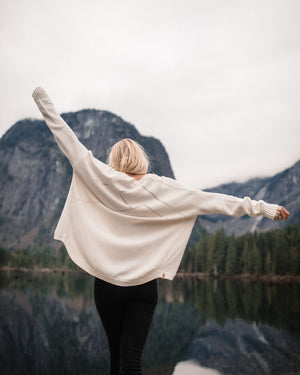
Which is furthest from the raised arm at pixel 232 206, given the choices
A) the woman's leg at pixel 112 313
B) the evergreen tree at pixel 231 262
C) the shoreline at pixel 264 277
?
the evergreen tree at pixel 231 262

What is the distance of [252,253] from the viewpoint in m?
56.1

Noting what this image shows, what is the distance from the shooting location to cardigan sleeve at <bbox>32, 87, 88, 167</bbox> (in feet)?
8.55

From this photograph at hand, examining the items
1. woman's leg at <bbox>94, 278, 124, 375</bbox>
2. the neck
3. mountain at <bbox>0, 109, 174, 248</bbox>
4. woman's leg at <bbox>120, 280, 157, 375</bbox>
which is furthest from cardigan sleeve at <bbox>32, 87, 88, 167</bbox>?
mountain at <bbox>0, 109, 174, 248</bbox>

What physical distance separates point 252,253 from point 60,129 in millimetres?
56144

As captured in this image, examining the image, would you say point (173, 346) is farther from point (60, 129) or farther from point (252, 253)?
point (252, 253)

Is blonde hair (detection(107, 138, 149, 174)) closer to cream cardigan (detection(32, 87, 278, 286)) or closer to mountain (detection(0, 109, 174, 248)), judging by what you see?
cream cardigan (detection(32, 87, 278, 286))

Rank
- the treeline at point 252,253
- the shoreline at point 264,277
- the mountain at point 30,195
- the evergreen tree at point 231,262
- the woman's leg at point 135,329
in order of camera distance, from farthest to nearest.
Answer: the mountain at point 30,195, the evergreen tree at point 231,262, the treeline at point 252,253, the shoreline at point 264,277, the woman's leg at point 135,329

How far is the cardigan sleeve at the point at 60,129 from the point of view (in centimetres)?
261

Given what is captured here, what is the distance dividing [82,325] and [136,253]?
8.99 meters

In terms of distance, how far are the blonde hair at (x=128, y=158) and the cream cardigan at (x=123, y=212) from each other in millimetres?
78

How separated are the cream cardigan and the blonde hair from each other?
0.08 m

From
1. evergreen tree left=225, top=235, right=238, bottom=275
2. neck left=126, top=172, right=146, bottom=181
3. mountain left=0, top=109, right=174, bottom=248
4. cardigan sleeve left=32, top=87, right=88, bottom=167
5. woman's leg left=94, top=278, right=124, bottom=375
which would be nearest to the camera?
woman's leg left=94, top=278, right=124, bottom=375

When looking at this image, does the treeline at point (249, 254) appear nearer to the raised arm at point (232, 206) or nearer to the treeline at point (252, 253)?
the treeline at point (252, 253)

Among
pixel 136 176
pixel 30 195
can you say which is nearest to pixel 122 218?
pixel 136 176
